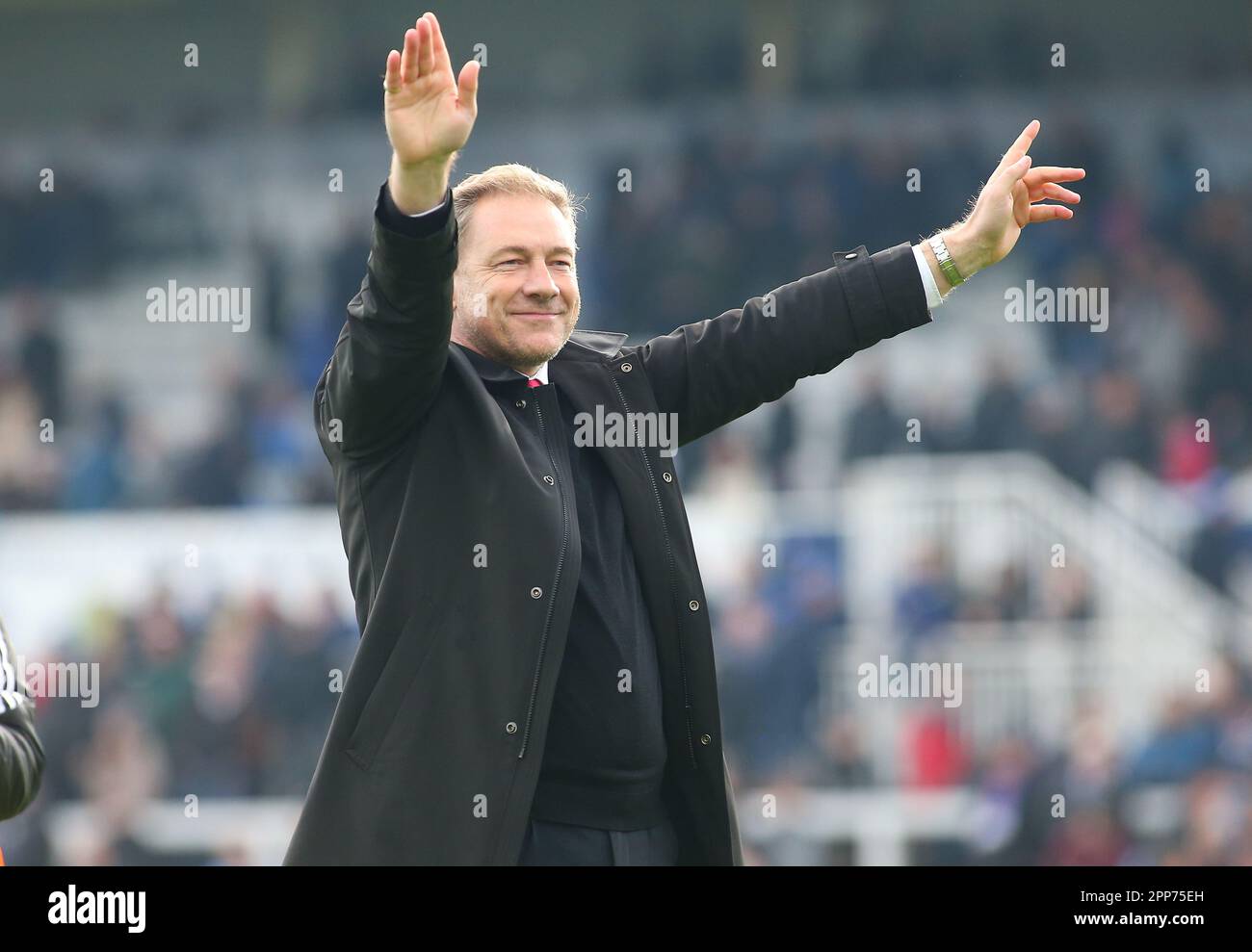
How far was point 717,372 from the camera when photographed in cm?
374

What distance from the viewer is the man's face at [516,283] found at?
139 inches

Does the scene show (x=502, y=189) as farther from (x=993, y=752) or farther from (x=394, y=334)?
(x=993, y=752)

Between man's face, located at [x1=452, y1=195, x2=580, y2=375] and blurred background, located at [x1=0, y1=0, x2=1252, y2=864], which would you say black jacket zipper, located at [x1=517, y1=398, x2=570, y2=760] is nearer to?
man's face, located at [x1=452, y1=195, x2=580, y2=375]

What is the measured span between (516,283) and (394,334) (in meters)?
0.42

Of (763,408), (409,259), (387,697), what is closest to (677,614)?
(387,697)

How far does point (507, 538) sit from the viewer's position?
10.8ft

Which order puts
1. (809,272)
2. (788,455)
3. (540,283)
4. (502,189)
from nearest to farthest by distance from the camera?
(540,283) → (502,189) → (788,455) → (809,272)

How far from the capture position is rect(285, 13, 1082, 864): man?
10.4 ft

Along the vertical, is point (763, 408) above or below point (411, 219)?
below

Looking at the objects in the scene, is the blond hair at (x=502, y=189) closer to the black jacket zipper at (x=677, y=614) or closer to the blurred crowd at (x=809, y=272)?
the black jacket zipper at (x=677, y=614)

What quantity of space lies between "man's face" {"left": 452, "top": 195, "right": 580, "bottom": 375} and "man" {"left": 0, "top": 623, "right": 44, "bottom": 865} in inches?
41.1

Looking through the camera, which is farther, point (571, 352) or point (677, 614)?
point (571, 352)

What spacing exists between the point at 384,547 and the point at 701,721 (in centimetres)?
66

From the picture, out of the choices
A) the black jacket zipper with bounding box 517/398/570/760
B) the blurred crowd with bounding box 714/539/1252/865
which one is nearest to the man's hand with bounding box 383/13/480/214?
the black jacket zipper with bounding box 517/398/570/760
